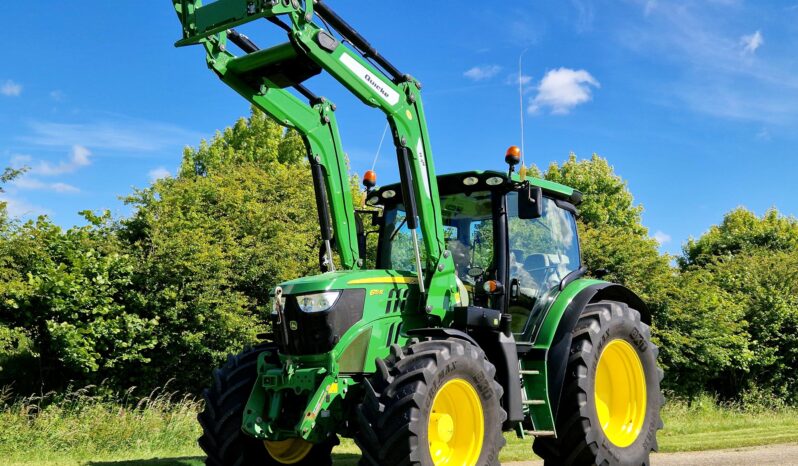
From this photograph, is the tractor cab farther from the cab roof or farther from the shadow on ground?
the shadow on ground

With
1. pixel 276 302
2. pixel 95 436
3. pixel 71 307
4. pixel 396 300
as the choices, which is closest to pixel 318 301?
pixel 276 302

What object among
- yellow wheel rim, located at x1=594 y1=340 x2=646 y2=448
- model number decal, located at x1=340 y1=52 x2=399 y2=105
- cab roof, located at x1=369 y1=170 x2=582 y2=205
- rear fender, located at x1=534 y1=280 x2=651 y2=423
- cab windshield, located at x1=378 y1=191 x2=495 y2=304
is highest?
model number decal, located at x1=340 y1=52 x2=399 y2=105

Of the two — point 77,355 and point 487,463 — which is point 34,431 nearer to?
point 77,355

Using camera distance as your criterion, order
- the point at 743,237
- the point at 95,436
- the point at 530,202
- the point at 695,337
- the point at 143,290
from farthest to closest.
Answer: the point at 743,237, the point at 695,337, the point at 143,290, the point at 95,436, the point at 530,202

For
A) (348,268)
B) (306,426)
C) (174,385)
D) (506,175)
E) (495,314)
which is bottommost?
(174,385)

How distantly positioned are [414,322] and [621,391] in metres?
2.47

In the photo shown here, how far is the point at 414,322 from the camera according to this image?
20.6ft

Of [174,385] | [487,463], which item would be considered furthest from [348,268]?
[174,385]

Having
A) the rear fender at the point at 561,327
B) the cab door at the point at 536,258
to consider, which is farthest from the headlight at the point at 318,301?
the rear fender at the point at 561,327

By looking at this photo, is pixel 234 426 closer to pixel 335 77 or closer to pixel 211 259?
pixel 335 77

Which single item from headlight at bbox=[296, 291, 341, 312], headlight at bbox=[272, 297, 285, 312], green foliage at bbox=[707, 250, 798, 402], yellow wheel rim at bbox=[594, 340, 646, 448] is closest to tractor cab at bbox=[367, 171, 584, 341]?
yellow wheel rim at bbox=[594, 340, 646, 448]

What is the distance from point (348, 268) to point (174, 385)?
425 inches

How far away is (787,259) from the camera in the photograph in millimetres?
24609

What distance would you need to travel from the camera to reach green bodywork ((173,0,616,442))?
550 cm
